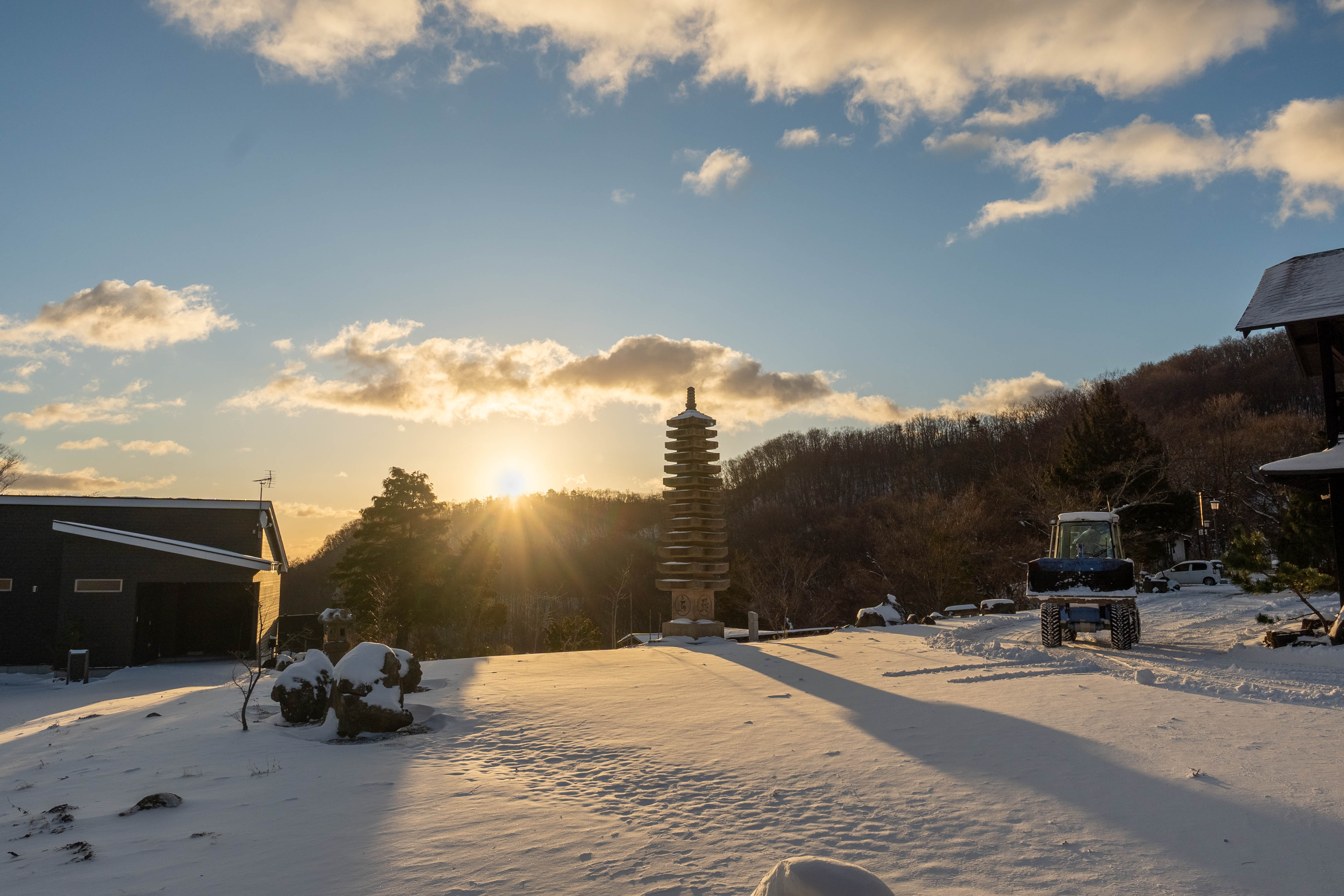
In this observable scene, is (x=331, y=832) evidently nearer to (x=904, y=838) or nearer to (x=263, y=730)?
(x=904, y=838)

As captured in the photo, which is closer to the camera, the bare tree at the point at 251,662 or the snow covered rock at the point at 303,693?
the snow covered rock at the point at 303,693

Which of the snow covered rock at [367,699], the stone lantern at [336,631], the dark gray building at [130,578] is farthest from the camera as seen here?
the stone lantern at [336,631]

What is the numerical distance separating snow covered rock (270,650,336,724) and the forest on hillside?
13972 mm

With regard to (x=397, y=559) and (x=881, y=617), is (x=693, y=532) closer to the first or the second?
(x=881, y=617)

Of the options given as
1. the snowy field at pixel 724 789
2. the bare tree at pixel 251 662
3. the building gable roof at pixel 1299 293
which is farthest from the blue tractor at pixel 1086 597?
the bare tree at pixel 251 662

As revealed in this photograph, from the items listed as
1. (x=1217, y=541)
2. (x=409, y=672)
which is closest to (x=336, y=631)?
(x=409, y=672)

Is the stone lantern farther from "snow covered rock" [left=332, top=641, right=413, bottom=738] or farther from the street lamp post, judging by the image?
the street lamp post

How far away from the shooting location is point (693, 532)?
20.2 m

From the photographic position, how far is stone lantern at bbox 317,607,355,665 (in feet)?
74.8

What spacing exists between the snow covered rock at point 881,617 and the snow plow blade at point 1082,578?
320 inches

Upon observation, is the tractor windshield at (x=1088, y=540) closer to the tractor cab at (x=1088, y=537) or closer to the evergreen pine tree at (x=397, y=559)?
the tractor cab at (x=1088, y=537)

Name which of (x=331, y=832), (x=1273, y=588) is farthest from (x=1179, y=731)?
(x=1273, y=588)

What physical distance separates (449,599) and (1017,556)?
31.1m

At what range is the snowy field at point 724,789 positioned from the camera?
4.40 meters
